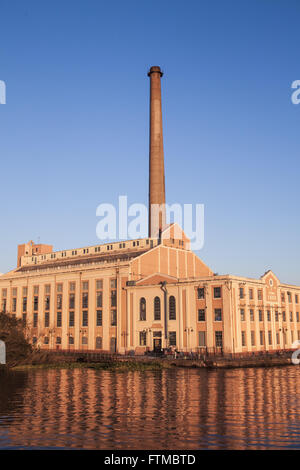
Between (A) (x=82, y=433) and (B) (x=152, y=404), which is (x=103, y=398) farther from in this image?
(A) (x=82, y=433)

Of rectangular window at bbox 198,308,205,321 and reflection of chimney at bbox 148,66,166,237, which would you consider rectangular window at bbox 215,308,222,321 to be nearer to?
rectangular window at bbox 198,308,205,321

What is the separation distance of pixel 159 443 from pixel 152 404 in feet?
33.3

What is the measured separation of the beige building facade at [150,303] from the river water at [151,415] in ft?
79.1

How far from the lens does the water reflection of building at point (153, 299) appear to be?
65.9 metres

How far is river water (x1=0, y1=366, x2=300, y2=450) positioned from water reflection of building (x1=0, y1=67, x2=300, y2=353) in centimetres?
2438

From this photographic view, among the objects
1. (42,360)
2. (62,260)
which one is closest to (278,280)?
(42,360)

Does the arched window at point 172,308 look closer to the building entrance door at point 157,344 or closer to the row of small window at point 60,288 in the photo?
the building entrance door at point 157,344

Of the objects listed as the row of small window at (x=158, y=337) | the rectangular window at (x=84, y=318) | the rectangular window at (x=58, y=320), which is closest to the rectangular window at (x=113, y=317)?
the row of small window at (x=158, y=337)

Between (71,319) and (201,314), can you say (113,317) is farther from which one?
(201,314)

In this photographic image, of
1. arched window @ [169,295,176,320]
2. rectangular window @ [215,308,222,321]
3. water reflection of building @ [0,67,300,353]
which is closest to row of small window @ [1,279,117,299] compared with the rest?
water reflection of building @ [0,67,300,353]

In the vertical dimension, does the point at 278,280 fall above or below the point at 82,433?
above

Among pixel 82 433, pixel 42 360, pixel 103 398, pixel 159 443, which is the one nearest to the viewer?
pixel 159 443

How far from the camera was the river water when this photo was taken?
18906mm
